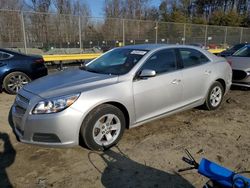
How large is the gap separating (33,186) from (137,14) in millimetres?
46521

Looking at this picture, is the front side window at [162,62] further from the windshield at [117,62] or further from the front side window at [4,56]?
the front side window at [4,56]

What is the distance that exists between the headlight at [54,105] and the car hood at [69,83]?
0.32 feet

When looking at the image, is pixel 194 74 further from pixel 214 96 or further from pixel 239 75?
pixel 239 75

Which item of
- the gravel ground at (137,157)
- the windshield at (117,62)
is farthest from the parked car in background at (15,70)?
the windshield at (117,62)

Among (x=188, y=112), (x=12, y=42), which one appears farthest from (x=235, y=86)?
(x=12, y=42)

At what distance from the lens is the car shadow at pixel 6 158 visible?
122 inches

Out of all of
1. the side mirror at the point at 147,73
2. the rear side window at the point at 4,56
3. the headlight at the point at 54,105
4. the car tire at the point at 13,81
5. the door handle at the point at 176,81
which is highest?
the rear side window at the point at 4,56

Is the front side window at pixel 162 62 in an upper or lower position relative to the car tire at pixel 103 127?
upper

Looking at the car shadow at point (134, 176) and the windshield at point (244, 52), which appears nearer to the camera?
the car shadow at point (134, 176)

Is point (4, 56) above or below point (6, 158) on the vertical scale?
above

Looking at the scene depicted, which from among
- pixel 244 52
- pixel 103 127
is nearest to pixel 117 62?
pixel 103 127

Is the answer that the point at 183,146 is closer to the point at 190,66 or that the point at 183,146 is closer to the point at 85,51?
the point at 190,66

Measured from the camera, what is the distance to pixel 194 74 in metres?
4.96

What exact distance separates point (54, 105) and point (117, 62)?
1.61 metres
